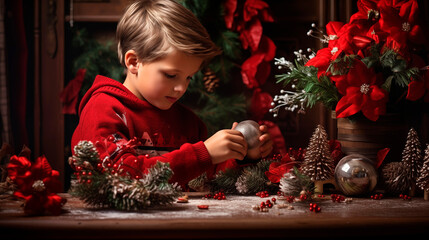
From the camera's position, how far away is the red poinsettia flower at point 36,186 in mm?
986

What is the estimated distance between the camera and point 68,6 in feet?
8.15

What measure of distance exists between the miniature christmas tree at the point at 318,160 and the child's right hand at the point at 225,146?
176 millimetres

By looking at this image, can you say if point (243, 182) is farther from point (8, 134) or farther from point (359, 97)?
point (8, 134)

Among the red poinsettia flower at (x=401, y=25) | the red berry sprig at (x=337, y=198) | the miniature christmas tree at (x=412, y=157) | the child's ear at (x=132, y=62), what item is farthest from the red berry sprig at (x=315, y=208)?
the child's ear at (x=132, y=62)

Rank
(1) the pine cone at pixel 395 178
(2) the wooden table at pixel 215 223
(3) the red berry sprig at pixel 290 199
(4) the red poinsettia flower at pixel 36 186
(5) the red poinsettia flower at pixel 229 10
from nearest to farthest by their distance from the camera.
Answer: (2) the wooden table at pixel 215 223 → (4) the red poinsettia flower at pixel 36 186 → (3) the red berry sprig at pixel 290 199 → (1) the pine cone at pixel 395 178 → (5) the red poinsettia flower at pixel 229 10

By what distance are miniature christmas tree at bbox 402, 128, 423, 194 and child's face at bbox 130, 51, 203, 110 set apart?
24.3 inches

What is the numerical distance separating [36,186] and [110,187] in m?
0.15

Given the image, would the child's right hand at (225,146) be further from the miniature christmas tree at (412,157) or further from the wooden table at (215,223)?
the miniature christmas tree at (412,157)

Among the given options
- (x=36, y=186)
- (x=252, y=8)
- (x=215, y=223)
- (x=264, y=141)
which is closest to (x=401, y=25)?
(x=264, y=141)

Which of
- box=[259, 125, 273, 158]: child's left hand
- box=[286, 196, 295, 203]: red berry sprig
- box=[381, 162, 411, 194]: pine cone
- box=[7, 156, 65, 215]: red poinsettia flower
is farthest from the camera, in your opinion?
box=[259, 125, 273, 158]: child's left hand

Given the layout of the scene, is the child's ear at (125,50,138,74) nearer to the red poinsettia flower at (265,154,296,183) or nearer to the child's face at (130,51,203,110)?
the child's face at (130,51,203,110)

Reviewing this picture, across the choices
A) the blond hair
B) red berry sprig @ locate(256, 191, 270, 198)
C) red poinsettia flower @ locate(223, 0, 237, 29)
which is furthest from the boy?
red poinsettia flower @ locate(223, 0, 237, 29)

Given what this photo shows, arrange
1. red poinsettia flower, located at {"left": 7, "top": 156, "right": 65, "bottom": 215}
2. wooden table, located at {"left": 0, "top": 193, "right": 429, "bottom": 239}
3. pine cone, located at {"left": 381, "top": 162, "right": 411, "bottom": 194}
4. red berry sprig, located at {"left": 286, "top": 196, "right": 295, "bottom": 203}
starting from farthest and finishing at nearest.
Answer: pine cone, located at {"left": 381, "top": 162, "right": 411, "bottom": 194} → red berry sprig, located at {"left": 286, "top": 196, "right": 295, "bottom": 203} → red poinsettia flower, located at {"left": 7, "top": 156, "right": 65, "bottom": 215} → wooden table, located at {"left": 0, "top": 193, "right": 429, "bottom": 239}

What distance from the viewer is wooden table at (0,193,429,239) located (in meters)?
0.88
